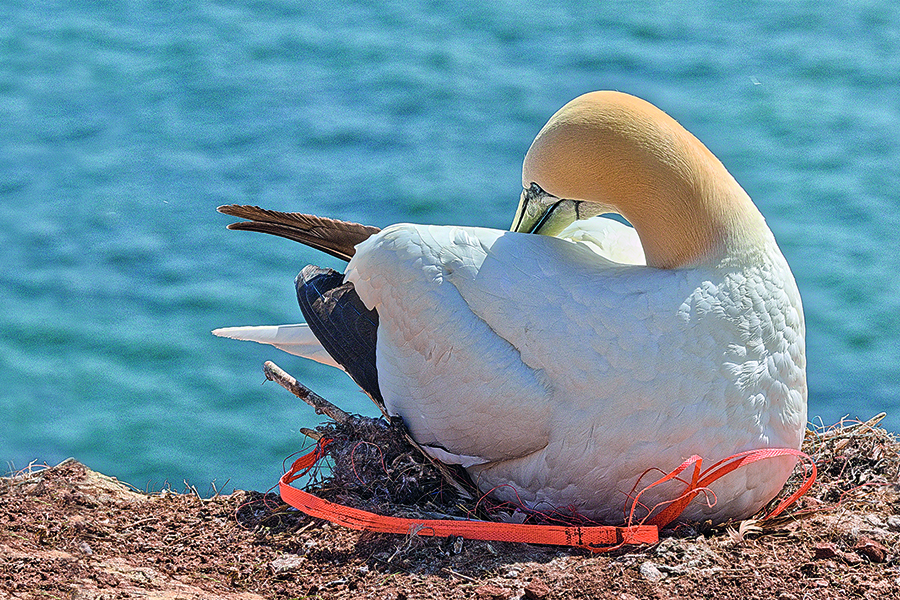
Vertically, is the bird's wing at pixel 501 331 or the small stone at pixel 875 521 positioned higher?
the bird's wing at pixel 501 331

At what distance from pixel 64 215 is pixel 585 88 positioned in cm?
419

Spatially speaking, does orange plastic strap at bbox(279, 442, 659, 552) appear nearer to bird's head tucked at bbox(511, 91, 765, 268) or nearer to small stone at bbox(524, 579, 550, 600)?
small stone at bbox(524, 579, 550, 600)

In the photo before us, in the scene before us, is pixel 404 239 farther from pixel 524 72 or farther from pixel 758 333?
pixel 524 72

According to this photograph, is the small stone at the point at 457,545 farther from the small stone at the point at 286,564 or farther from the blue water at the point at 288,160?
the blue water at the point at 288,160

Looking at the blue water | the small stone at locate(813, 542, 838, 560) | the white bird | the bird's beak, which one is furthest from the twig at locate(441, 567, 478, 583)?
the blue water

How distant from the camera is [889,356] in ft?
23.1

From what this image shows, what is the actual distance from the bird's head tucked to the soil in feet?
3.30

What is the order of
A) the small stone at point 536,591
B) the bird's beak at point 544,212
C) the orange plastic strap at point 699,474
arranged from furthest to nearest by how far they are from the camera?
the bird's beak at point 544,212 → the orange plastic strap at point 699,474 → the small stone at point 536,591

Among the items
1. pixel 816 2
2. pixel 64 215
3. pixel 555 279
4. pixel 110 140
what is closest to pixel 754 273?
pixel 555 279

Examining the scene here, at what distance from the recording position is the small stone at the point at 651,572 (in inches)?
139

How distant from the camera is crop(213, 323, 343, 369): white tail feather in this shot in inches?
190

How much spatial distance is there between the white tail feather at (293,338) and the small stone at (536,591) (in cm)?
163

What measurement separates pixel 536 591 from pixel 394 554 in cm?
53

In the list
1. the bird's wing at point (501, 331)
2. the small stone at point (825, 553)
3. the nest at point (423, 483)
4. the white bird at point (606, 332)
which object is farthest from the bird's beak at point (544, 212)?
the small stone at point (825, 553)
